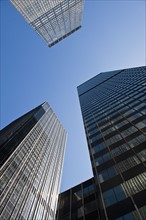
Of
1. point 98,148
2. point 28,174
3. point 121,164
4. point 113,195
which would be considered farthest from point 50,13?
point 113,195

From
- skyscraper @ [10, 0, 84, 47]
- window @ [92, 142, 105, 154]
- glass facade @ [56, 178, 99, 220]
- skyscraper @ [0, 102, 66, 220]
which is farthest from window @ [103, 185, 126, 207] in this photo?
skyscraper @ [10, 0, 84, 47]

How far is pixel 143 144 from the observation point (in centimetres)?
2458

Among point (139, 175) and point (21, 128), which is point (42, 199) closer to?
point (21, 128)

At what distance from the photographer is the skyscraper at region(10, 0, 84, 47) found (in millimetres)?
100375

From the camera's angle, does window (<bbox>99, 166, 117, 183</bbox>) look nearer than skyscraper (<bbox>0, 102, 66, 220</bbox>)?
Yes

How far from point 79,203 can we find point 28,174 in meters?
46.8

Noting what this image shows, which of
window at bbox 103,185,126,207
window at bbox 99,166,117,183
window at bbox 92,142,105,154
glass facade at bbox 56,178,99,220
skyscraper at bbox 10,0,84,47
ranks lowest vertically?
glass facade at bbox 56,178,99,220

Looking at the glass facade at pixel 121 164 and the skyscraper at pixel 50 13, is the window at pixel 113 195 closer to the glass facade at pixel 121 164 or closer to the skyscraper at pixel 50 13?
the glass facade at pixel 121 164

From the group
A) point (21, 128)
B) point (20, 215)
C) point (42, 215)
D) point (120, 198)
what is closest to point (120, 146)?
point (120, 198)

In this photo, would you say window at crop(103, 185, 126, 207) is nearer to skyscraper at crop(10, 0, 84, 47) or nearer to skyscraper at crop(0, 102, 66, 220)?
skyscraper at crop(0, 102, 66, 220)

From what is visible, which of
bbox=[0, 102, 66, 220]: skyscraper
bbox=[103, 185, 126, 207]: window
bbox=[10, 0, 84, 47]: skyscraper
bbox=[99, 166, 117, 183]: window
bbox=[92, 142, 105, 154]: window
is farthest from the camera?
bbox=[10, 0, 84, 47]: skyscraper

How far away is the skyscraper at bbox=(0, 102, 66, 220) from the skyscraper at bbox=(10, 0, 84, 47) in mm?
59651

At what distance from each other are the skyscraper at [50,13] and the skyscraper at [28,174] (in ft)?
196

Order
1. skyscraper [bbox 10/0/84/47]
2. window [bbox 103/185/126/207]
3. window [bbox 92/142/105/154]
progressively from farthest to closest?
skyscraper [bbox 10/0/84/47] → window [bbox 92/142/105/154] → window [bbox 103/185/126/207]
